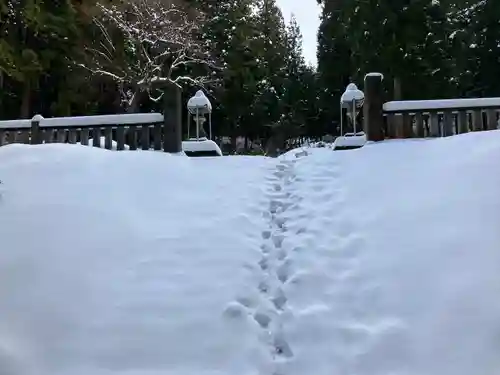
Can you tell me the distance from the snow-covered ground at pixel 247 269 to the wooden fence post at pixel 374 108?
1.27 meters

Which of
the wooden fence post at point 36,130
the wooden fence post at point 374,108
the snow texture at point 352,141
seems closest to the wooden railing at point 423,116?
the wooden fence post at point 374,108

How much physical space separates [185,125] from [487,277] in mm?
15526

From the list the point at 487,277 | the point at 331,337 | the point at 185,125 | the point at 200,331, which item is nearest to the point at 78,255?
the point at 200,331

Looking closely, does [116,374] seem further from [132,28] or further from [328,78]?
[328,78]

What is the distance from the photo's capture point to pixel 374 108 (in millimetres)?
6145

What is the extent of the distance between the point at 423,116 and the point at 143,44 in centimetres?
1127

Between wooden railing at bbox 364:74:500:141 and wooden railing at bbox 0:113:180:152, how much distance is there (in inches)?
89.2

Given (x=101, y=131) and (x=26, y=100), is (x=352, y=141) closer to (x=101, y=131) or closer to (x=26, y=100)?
(x=101, y=131)

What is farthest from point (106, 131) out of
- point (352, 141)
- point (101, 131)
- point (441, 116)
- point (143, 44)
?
point (143, 44)

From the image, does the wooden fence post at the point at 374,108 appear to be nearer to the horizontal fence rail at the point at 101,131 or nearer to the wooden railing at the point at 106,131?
the wooden railing at the point at 106,131

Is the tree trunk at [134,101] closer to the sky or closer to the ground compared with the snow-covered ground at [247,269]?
closer to the sky

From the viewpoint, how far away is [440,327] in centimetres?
280

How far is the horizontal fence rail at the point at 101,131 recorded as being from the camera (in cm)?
613

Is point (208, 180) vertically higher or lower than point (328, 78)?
lower
